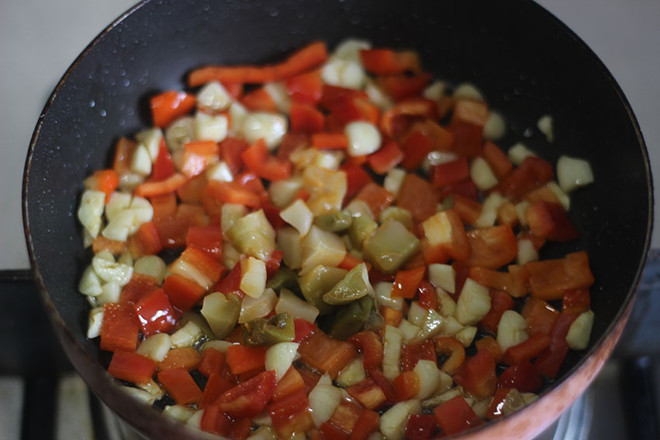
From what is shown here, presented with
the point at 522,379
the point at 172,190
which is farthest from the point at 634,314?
the point at 172,190

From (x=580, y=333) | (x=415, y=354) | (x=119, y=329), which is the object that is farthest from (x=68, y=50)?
(x=580, y=333)

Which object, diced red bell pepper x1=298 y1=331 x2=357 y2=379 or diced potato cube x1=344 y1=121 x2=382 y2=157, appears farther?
diced potato cube x1=344 y1=121 x2=382 y2=157

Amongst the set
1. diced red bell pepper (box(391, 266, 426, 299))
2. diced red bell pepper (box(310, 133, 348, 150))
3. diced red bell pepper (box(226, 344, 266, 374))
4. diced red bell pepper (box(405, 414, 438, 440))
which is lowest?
diced red bell pepper (box(405, 414, 438, 440))

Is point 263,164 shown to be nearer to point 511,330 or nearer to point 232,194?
point 232,194

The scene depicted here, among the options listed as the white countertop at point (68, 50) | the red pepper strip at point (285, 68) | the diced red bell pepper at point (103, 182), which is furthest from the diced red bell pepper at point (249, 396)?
the red pepper strip at point (285, 68)

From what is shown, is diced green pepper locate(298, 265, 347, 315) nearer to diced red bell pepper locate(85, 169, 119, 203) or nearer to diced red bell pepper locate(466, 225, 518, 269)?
diced red bell pepper locate(466, 225, 518, 269)

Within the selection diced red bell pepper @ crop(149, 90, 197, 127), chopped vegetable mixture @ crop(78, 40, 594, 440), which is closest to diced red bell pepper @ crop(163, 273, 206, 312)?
chopped vegetable mixture @ crop(78, 40, 594, 440)
